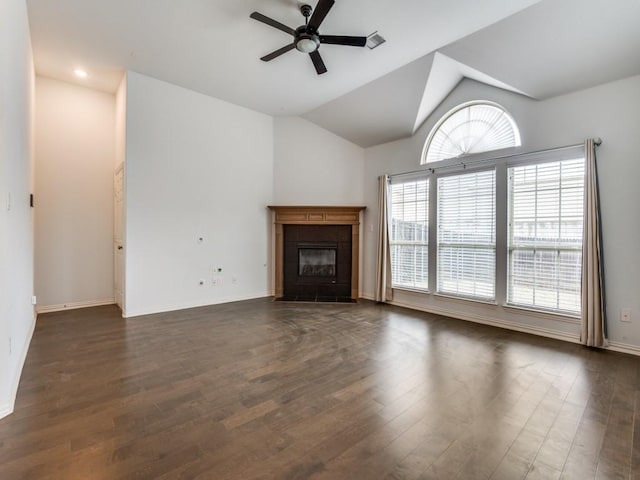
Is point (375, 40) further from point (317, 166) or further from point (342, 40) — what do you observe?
point (317, 166)

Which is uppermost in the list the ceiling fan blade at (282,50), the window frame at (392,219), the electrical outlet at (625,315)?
the ceiling fan blade at (282,50)

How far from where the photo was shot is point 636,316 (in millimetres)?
3328

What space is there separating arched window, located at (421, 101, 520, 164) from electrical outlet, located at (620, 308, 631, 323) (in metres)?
2.28

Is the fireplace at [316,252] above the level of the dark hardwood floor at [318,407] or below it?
above

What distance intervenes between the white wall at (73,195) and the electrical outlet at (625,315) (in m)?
7.26

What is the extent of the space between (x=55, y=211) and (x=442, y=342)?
6063 millimetres

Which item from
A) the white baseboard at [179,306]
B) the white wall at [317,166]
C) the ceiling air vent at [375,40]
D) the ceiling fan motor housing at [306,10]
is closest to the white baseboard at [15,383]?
the white baseboard at [179,306]

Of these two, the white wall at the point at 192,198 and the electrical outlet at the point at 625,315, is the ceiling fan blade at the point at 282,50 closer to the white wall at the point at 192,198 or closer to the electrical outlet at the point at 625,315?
the white wall at the point at 192,198

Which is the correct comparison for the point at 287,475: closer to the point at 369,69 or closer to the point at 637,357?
the point at 637,357

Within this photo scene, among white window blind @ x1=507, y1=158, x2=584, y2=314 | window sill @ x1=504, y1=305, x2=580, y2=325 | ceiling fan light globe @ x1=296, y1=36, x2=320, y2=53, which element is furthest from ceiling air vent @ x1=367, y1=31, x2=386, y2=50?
window sill @ x1=504, y1=305, x2=580, y2=325

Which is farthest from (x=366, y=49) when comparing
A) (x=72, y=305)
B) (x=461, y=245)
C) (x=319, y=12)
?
(x=72, y=305)

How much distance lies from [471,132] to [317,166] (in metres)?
2.81

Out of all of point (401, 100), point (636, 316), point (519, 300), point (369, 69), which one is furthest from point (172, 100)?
point (636, 316)

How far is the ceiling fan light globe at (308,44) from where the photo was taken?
3.14 m
